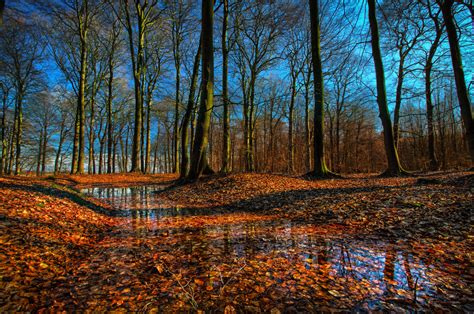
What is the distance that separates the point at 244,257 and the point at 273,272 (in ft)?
1.82

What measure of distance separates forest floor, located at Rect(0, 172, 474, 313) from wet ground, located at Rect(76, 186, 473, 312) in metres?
0.01

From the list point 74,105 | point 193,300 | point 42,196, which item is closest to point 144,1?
point 74,105

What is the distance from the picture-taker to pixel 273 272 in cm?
254

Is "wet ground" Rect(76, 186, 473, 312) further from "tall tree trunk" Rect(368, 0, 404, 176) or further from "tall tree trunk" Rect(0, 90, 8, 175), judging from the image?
"tall tree trunk" Rect(0, 90, 8, 175)

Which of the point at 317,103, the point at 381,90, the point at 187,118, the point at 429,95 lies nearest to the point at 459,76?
the point at 381,90

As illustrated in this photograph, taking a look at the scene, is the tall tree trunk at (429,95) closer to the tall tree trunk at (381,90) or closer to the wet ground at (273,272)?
the tall tree trunk at (381,90)

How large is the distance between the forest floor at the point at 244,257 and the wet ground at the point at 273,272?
0.01 m

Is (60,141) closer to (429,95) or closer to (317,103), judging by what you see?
(317,103)

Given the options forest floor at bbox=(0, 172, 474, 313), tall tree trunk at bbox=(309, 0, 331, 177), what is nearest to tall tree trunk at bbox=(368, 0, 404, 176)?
tall tree trunk at bbox=(309, 0, 331, 177)

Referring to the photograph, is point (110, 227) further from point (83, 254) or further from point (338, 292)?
point (338, 292)

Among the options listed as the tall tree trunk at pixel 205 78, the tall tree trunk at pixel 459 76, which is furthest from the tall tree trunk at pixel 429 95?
the tall tree trunk at pixel 205 78

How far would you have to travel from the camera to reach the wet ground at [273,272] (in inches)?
78.9

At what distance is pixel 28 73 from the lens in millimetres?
21062

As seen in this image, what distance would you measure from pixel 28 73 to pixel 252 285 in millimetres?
29684
